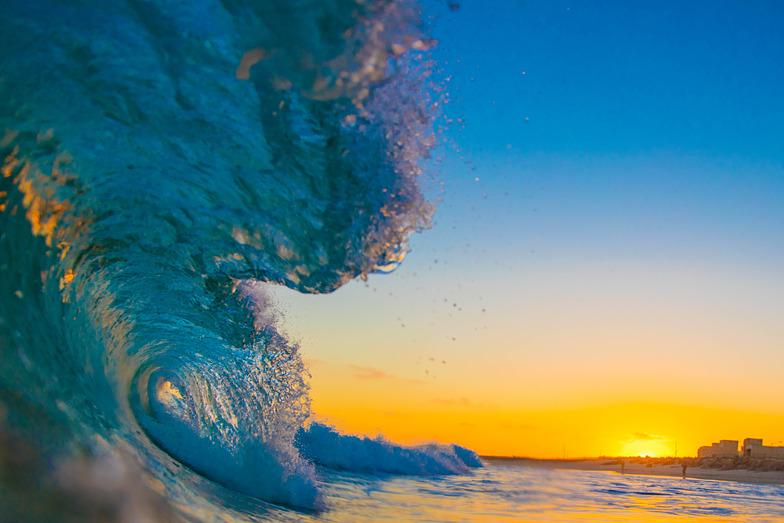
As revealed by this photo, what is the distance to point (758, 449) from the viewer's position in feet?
145

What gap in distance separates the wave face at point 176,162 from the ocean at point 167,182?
15mm

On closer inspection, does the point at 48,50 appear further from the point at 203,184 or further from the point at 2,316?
the point at 2,316

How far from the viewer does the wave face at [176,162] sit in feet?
11.0

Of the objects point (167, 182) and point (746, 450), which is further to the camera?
point (746, 450)

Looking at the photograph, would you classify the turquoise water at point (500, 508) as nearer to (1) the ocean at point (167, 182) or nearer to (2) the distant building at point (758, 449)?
(1) the ocean at point (167, 182)

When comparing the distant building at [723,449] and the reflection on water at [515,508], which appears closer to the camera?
the reflection on water at [515,508]

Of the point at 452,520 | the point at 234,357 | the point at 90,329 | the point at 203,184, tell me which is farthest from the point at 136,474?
the point at 234,357

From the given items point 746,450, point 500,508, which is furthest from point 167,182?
point 746,450

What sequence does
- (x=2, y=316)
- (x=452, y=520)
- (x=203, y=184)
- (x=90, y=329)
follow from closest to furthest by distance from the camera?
(x=2, y=316) → (x=203, y=184) → (x=90, y=329) → (x=452, y=520)

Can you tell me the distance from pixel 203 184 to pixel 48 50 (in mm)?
1482

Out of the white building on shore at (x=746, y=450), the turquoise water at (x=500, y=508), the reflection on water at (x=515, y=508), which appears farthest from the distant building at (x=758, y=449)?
the reflection on water at (x=515, y=508)

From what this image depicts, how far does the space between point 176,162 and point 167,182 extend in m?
0.29

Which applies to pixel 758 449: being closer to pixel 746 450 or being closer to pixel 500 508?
pixel 746 450

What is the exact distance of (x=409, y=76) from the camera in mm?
3748
